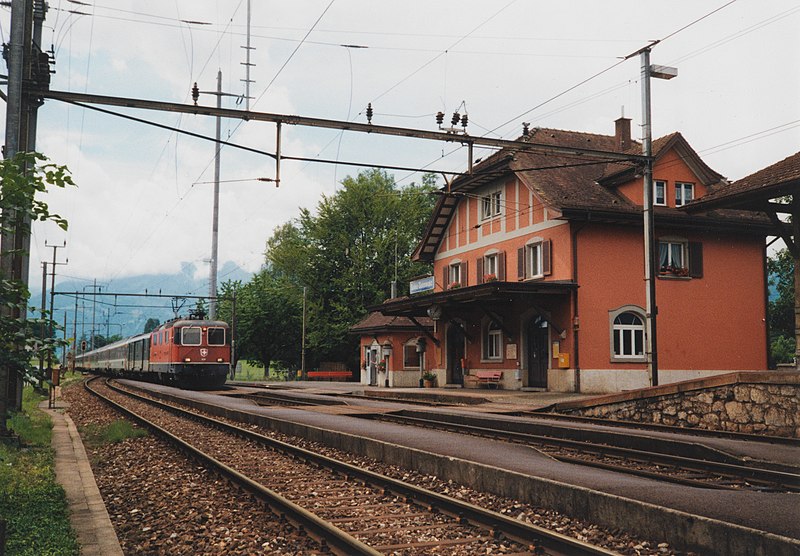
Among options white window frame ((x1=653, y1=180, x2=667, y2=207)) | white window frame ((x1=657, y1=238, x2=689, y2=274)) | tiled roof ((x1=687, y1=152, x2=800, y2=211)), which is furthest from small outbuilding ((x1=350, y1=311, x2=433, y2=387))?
tiled roof ((x1=687, y1=152, x2=800, y2=211))

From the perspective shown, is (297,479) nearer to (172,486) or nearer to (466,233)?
(172,486)

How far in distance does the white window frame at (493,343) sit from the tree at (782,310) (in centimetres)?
1859

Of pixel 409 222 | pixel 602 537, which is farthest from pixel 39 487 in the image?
pixel 409 222

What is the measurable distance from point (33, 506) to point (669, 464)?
7.71 meters

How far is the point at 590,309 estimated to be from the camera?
27.1m

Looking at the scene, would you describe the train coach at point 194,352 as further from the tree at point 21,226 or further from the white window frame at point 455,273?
the tree at point 21,226

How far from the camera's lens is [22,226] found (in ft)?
23.8

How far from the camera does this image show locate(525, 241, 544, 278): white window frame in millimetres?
29266

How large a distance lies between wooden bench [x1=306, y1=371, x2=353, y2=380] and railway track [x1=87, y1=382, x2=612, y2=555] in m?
43.5

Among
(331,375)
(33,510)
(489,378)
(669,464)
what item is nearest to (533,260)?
(489,378)

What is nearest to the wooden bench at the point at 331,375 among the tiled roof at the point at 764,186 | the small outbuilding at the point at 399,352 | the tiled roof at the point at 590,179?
the small outbuilding at the point at 399,352

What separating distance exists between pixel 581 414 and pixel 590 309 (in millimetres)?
8612

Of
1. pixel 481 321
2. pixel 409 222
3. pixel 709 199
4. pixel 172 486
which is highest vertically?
pixel 409 222

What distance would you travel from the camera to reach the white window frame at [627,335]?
27.2m
